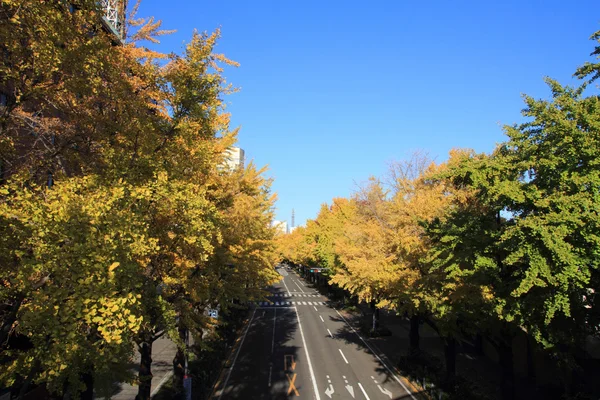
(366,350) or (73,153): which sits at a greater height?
(73,153)

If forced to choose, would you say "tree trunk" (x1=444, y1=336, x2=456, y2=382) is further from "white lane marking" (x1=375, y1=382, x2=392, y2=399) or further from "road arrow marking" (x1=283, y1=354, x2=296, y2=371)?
"road arrow marking" (x1=283, y1=354, x2=296, y2=371)

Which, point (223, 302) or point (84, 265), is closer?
point (84, 265)

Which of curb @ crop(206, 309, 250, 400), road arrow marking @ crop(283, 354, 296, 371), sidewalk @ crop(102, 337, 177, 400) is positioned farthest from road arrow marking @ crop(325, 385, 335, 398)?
sidewalk @ crop(102, 337, 177, 400)

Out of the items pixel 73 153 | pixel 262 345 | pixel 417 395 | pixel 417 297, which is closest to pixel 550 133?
pixel 417 297

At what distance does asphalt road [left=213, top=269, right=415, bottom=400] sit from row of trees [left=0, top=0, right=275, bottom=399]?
→ 8063 millimetres

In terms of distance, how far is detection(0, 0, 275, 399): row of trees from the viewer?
6008 millimetres

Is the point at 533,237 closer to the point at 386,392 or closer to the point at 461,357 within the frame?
the point at 386,392

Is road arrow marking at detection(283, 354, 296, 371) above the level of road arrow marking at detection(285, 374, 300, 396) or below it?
above

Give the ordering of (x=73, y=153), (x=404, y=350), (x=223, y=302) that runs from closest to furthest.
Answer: (x=73, y=153)
(x=223, y=302)
(x=404, y=350)

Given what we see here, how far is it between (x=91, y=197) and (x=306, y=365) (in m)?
19.0

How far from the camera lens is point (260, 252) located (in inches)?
753

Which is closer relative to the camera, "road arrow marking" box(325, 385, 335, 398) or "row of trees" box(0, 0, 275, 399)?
"row of trees" box(0, 0, 275, 399)

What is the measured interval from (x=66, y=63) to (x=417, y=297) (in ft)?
49.6

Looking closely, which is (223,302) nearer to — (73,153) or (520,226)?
(73,153)
